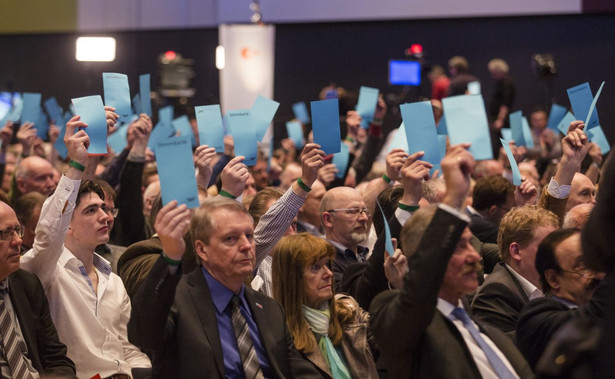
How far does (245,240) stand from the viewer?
9.75 feet

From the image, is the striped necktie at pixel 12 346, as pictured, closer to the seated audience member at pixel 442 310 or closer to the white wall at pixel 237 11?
the seated audience member at pixel 442 310

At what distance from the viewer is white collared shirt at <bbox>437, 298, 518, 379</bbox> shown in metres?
2.53

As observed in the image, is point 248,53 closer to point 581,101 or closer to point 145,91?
point 145,91

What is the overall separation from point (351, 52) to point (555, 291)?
11.2 m

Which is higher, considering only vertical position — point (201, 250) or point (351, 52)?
A: point (351, 52)

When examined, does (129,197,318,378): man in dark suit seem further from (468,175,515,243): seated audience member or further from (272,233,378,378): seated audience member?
(468,175,515,243): seated audience member

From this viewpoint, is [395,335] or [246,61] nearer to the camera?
[395,335]

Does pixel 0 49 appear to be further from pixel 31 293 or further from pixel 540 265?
pixel 540 265

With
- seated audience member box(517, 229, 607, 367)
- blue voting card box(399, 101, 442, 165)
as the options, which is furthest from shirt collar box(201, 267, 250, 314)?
blue voting card box(399, 101, 442, 165)

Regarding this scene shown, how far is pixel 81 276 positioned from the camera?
3.70 m

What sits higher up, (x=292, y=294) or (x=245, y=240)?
(x=245, y=240)

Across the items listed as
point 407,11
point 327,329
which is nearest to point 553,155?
point 407,11

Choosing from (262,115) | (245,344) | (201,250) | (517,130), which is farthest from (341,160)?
(245,344)

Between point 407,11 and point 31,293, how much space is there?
10673mm
